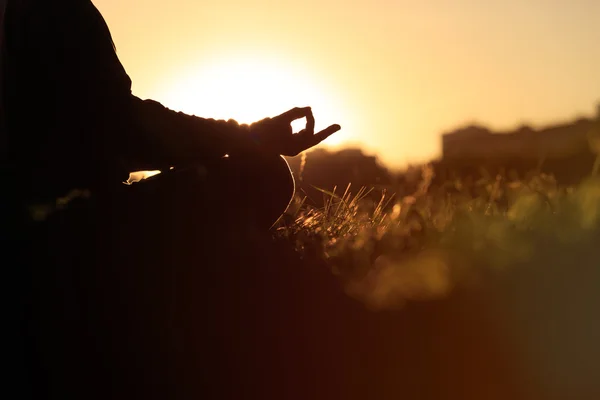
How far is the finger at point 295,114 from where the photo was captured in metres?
3.39

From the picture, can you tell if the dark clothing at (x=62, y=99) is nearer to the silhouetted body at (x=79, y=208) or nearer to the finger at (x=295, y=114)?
the silhouetted body at (x=79, y=208)

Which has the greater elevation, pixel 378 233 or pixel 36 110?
pixel 36 110

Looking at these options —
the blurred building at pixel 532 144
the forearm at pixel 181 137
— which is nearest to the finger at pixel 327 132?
the forearm at pixel 181 137

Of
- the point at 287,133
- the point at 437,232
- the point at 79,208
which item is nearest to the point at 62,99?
the point at 79,208

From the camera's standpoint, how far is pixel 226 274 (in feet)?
10.4

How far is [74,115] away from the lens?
2.86m

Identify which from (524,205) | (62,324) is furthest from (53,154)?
(524,205)

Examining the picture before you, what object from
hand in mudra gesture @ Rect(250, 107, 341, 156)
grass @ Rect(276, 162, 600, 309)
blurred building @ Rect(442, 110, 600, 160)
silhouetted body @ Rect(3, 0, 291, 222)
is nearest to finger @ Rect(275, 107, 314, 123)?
hand in mudra gesture @ Rect(250, 107, 341, 156)

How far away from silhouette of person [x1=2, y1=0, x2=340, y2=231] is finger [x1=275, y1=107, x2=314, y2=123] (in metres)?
0.30

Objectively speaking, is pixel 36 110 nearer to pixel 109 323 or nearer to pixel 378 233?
pixel 109 323

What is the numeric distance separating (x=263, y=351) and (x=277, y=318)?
17 cm

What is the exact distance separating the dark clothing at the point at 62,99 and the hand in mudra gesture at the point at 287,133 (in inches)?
22.9

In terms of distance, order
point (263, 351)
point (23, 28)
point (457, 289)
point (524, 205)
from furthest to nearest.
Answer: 1. point (524, 205)
2. point (457, 289)
3. point (263, 351)
4. point (23, 28)

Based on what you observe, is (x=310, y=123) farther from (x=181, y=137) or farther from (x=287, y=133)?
(x=181, y=137)
